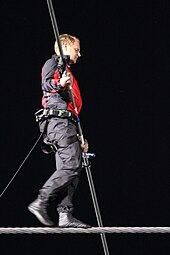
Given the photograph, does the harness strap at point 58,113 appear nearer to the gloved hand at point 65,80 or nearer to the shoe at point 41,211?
the gloved hand at point 65,80

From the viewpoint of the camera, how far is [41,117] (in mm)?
2166

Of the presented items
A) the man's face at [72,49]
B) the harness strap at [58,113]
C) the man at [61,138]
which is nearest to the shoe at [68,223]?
the man at [61,138]

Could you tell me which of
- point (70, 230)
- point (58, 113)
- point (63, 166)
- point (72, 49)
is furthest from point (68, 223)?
point (72, 49)

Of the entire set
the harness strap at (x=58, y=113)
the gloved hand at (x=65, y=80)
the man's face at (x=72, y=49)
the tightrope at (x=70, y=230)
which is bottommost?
the tightrope at (x=70, y=230)

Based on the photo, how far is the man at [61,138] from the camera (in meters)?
2.07

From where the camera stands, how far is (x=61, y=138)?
211 cm

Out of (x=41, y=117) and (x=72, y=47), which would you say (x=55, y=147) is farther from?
(x=72, y=47)

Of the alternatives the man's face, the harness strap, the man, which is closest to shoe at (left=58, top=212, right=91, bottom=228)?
the man

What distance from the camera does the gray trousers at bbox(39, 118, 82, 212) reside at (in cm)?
208

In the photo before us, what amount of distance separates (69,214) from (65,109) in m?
0.31

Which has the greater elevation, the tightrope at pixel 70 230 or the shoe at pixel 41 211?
the shoe at pixel 41 211

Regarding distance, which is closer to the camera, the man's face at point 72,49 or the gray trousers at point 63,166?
the gray trousers at point 63,166

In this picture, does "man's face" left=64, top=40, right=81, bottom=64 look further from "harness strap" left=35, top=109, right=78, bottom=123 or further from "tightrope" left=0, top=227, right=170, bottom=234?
"tightrope" left=0, top=227, right=170, bottom=234

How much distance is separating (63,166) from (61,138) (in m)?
0.08
